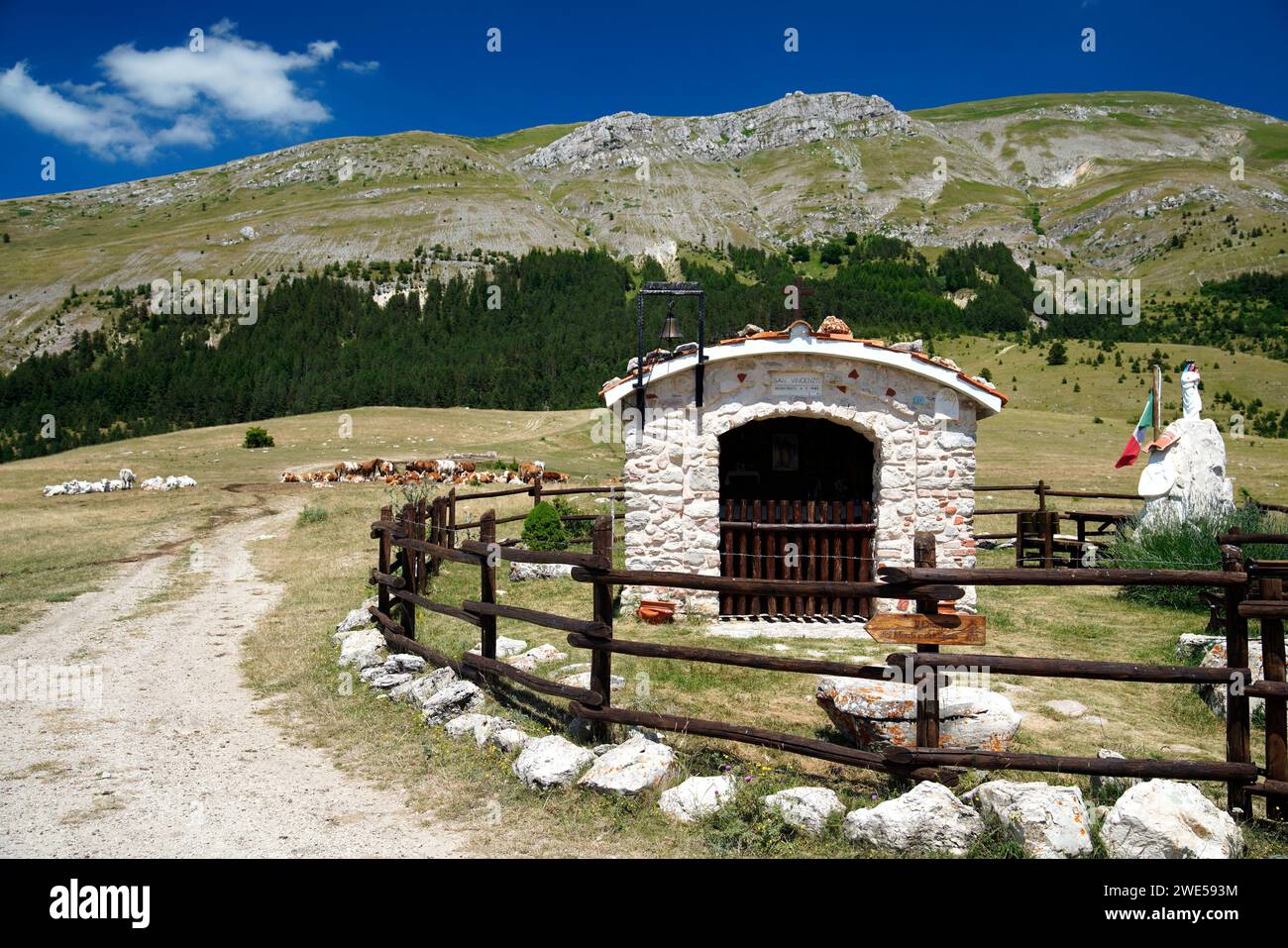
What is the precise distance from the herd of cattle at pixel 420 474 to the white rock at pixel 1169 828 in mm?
25119

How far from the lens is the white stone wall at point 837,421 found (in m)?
11.4

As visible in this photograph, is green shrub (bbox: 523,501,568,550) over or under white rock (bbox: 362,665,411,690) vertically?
over

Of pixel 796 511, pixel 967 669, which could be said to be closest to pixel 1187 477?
pixel 796 511

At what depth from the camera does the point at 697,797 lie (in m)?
5.06

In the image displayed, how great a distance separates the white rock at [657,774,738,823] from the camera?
16.4 ft

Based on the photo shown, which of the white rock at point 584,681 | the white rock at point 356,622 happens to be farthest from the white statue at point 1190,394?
the white rock at point 356,622

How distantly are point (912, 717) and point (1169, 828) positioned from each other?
5.59 feet

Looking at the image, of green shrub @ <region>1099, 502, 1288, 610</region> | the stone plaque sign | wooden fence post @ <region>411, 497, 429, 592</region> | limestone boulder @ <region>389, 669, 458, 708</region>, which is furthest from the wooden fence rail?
green shrub @ <region>1099, 502, 1288, 610</region>

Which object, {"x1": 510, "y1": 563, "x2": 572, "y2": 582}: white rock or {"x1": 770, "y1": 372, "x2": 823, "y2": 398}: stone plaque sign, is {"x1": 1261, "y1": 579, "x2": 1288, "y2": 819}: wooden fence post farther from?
{"x1": 510, "y1": 563, "x2": 572, "y2": 582}: white rock

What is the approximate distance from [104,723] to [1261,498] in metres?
33.1

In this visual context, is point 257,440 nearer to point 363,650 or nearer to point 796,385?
point 363,650

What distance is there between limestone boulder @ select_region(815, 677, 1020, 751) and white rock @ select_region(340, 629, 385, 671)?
17.5 ft
